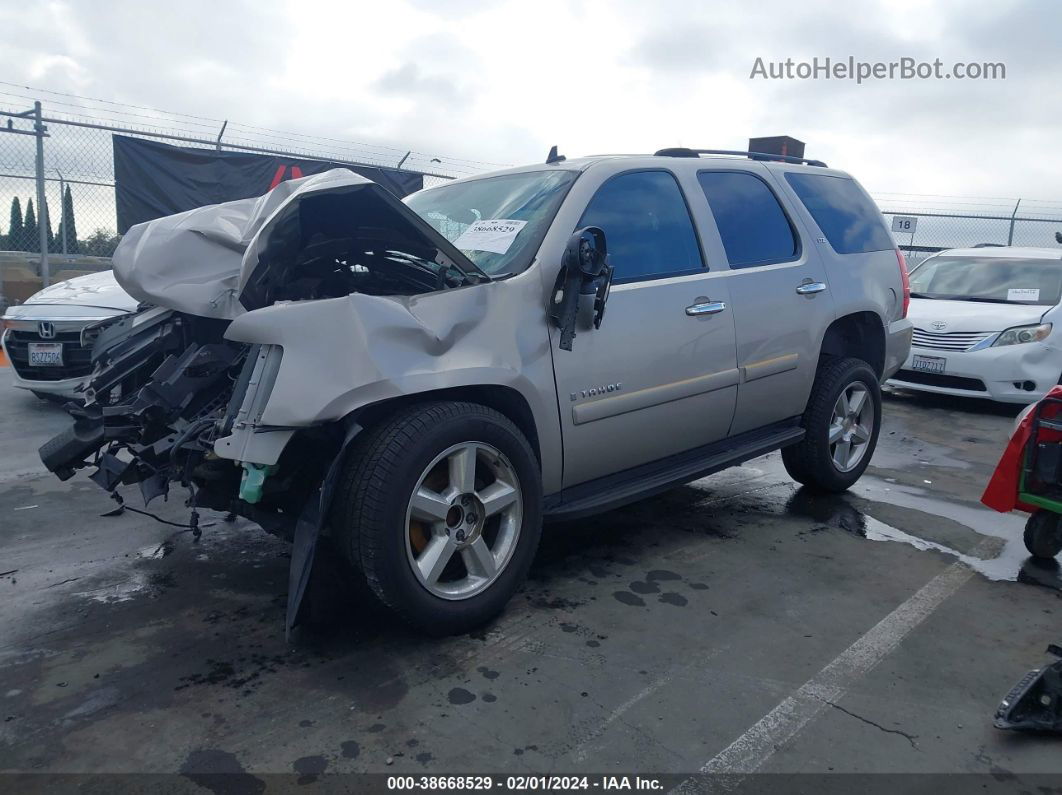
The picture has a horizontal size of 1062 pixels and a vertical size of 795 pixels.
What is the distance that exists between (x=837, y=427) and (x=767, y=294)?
112 cm

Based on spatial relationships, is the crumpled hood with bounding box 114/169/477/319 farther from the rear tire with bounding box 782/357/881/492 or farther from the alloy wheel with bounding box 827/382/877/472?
the alloy wheel with bounding box 827/382/877/472

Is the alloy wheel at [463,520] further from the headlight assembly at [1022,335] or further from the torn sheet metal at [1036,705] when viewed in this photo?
the headlight assembly at [1022,335]

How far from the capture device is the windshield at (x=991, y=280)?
27.1 ft

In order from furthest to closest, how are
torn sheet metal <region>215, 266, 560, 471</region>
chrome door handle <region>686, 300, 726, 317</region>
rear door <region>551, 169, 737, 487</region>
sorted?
chrome door handle <region>686, 300, 726, 317</region> → rear door <region>551, 169, 737, 487</region> → torn sheet metal <region>215, 266, 560, 471</region>

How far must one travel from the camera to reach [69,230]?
1064 cm

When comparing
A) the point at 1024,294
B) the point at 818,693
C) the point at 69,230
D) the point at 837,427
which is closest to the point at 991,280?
the point at 1024,294

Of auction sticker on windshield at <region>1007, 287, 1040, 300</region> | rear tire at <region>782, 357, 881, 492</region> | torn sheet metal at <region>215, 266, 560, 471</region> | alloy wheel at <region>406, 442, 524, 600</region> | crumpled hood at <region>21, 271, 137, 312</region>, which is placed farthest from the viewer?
auction sticker on windshield at <region>1007, 287, 1040, 300</region>

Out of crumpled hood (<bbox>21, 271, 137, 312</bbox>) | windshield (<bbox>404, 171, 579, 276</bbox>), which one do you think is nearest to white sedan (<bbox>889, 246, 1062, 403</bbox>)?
windshield (<bbox>404, 171, 579, 276</bbox>)

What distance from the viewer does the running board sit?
3.44m

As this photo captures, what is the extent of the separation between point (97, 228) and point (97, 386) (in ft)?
27.3

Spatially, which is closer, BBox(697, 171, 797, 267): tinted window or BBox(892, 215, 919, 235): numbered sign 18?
BBox(697, 171, 797, 267): tinted window

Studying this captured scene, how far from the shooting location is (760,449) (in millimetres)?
4281

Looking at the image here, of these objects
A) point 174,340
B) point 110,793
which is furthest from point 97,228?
point 110,793

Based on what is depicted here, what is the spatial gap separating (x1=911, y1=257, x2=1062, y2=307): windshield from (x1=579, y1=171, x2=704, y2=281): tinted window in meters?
5.99
